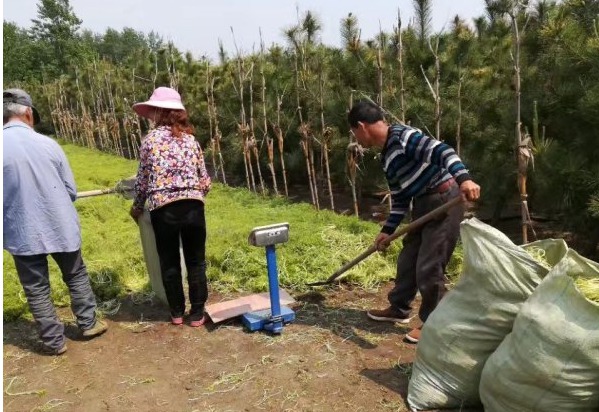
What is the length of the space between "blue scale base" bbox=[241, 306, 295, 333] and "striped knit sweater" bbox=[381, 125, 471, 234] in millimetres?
1100

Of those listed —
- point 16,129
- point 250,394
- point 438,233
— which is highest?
point 16,129

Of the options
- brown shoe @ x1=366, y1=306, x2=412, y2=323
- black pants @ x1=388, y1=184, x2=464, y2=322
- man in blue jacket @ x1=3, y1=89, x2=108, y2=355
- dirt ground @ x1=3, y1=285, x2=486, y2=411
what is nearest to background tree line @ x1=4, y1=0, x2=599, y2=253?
black pants @ x1=388, y1=184, x2=464, y2=322

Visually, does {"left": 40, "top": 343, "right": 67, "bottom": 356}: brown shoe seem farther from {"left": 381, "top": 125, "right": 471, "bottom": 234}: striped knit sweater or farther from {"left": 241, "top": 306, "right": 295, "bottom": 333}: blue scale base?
{"left": 381, "top": 125, "right": 471, "bottom": 234}: striped knit sweater

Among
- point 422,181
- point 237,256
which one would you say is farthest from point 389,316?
point 237,256

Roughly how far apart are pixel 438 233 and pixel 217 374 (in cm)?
152

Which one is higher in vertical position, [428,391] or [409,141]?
[409,141]

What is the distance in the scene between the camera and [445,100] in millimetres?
7473

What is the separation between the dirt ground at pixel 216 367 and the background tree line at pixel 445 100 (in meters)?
1.78

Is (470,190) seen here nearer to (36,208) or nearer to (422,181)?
(422,181)

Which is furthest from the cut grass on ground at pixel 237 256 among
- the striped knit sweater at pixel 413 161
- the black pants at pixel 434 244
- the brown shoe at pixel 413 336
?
the striped knit sweater at pixel 413 161

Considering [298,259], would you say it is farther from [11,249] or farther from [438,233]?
[11,249]

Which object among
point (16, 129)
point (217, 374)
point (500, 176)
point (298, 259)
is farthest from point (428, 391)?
point (500, 176)

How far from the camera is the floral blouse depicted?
342 cm

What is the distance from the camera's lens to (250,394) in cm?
287
